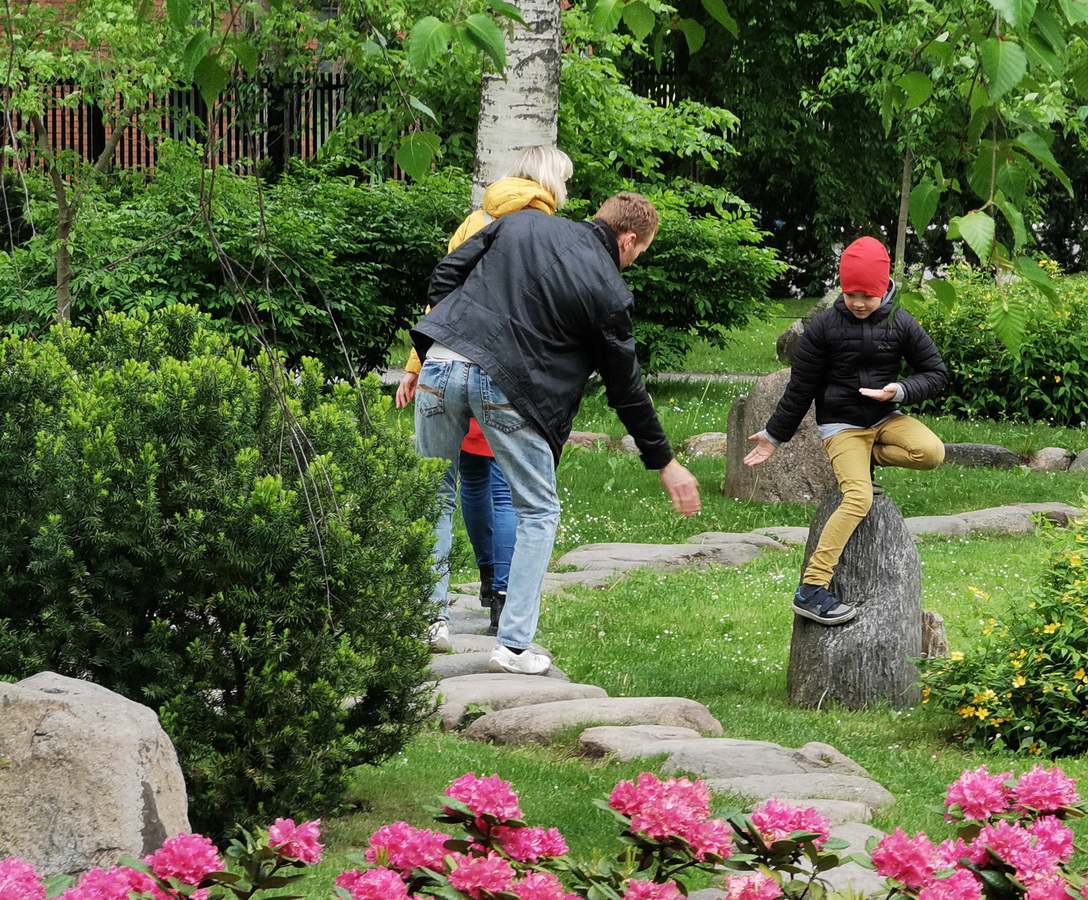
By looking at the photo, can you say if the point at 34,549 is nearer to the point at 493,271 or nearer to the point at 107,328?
the point at 107,328

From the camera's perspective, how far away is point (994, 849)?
2.21 metres

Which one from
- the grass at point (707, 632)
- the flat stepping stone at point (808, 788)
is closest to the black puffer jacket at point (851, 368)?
the grass at point (707, 632)

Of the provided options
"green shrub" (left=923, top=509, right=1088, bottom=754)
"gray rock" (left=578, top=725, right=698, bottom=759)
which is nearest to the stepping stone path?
"gray rock" (left=578, top=725, right=698, bottom=759)

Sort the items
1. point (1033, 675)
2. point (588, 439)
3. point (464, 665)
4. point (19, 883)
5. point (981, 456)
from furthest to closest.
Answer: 1. point (981, 456)
2. point (588, 439)
3. point (464, 665)
4. point (1033, 675)
5. point (19, 883)

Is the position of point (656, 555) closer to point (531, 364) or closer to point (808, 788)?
point (531, 364)

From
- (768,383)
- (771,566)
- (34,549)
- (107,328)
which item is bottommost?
(771,566)

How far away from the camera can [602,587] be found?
7.85 m

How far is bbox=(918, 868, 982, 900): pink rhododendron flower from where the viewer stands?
204cm

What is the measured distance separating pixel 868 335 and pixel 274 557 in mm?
3447

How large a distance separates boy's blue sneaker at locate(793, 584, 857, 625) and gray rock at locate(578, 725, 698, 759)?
1119 mm

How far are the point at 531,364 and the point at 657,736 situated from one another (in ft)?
4.54

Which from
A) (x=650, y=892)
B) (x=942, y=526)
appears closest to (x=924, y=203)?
(x=650, y=892)

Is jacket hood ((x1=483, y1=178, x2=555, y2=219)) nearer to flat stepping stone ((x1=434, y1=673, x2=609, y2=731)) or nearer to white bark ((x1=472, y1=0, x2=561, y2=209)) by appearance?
flat stepping stone ((x1=434, y1=673, x2=609, y2=731))

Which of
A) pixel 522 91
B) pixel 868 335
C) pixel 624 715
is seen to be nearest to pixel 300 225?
pixel 522 91
